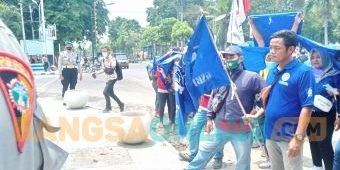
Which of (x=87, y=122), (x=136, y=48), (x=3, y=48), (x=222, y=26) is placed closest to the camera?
(x=3, y=48)

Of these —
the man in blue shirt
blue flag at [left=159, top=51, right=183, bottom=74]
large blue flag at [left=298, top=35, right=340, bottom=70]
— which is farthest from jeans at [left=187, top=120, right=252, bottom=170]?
blue flag at [left=159, top=51, right=183, bottom=74]

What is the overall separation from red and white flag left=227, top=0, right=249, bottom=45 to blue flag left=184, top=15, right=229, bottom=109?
6.43 ft

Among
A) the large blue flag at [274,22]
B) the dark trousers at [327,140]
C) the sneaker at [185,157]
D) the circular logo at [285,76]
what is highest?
the large blue flag at [274,22]

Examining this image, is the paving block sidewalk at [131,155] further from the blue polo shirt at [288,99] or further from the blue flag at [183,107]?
the blue polo shirt at [288,99]

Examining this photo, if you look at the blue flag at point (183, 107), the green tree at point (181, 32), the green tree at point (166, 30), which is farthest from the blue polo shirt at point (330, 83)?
the green tree at point (166, 30)

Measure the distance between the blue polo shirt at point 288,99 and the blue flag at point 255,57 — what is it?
8.36ft

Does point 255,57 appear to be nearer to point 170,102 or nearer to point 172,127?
point 170,102

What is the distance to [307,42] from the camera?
14.9ft

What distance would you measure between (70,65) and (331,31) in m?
50.8

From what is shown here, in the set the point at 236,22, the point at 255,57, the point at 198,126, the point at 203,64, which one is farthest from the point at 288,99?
the point at 236,22

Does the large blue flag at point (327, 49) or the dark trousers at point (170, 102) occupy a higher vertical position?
the large blue flag at point (327, 49)

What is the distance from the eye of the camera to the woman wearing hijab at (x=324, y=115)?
4.57m

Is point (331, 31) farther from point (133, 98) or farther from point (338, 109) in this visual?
point (338, 109)

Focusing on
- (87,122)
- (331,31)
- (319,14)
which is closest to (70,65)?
(87,122)
